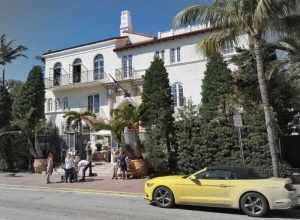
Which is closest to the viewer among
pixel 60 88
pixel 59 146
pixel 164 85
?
pixel 164 85

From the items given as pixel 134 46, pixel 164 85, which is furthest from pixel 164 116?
pixel 134 46

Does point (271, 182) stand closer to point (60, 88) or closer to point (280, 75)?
point (280, 75)

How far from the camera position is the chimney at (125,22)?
120ft

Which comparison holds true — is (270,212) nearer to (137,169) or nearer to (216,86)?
(137,169)

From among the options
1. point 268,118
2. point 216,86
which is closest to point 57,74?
point 216,86

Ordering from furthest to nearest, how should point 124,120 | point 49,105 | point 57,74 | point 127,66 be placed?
point 57,74, point 49,105, point 127,66, point 124,120

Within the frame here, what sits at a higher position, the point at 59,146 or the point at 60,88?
the point at 60,88

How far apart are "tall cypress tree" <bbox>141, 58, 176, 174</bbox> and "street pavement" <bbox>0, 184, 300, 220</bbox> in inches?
229

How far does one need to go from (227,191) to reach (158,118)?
10.1m

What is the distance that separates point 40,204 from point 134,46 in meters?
21.7

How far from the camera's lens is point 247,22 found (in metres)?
13.7

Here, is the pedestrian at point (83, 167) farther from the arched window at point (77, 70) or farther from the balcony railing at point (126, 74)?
the arched window at point (77, 70)

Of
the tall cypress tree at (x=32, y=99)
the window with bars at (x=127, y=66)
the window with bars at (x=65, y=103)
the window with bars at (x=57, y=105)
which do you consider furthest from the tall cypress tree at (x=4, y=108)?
the window with bars at (x=127, y=66)

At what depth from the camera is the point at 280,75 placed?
1998 centimetres
